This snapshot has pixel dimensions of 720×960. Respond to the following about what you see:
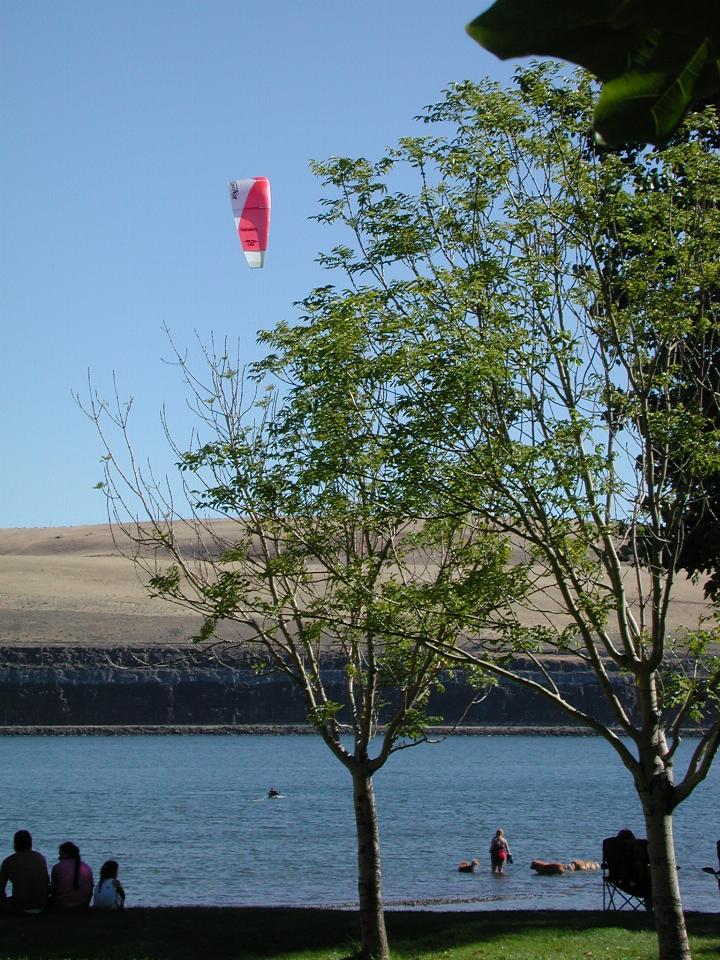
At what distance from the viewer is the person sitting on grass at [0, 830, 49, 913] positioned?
616 inches

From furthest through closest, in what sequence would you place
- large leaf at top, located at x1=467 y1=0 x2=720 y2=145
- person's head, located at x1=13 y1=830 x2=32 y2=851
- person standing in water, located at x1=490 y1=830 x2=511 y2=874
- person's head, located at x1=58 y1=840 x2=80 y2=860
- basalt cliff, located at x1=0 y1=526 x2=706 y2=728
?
basalt cliff, located at x1=0 y1=526 x2=706 y2=728 → person standing in water, located at x1=490 y1=830 x2=511 y2=874 → person's head, located at x1=58 y1=840 x2=80 y2=860 → person's head, located at x1=13 y1=830 x2=32 y2=851 → large leaf at top, located at x1=467 y1=0 x2=720 y2=145

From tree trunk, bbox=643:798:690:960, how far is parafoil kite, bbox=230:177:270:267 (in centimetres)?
1400

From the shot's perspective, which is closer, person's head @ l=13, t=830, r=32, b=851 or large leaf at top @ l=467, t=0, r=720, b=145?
large leaf at top @ l=467, t=0, r=720, b=145

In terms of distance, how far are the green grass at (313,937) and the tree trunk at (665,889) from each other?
5.54ft

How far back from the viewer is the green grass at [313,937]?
13625 mm

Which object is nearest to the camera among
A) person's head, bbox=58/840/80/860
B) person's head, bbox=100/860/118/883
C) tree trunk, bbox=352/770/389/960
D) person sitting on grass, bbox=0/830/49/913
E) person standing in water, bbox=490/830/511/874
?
tree trunk, bbox=352/770/389/960

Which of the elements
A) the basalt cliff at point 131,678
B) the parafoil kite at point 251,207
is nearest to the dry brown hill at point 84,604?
the basalt cliff at point 131,678

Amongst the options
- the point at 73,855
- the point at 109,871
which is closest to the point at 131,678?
the point at 109,871

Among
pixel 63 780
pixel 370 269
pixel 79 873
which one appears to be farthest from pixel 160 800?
pixel 370 269

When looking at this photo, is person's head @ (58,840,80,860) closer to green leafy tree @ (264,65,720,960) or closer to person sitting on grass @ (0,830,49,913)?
person sitting on grass @ (0,830,49,913)

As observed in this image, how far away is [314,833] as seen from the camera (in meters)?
49.7

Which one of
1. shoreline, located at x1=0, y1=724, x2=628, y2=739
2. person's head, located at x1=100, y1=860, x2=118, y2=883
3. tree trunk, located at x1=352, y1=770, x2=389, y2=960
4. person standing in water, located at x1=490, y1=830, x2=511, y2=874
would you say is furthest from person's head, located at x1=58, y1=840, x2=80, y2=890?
A: shoreline, located at x1=0, y1=724, x2=628, y2=739

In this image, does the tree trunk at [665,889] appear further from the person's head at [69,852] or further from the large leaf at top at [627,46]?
the large leaf at top at [627,46]

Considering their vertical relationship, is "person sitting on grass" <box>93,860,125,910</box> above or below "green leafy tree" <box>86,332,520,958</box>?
below
